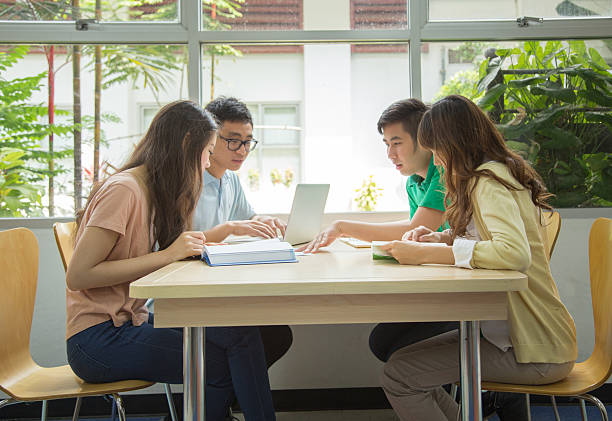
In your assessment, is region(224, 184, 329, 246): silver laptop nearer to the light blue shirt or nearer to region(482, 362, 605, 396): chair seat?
the light blue shirt

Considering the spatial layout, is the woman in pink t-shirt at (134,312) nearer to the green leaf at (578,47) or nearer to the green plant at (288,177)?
the green plant at (288,177)

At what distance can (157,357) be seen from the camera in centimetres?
150

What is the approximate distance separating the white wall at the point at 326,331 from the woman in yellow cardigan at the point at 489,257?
1.13 meters

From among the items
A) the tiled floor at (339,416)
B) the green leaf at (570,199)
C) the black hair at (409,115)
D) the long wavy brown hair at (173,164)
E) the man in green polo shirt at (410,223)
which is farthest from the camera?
the green leaf at (570,199)

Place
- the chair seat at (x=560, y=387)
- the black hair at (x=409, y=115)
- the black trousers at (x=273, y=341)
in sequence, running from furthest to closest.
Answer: the black hair at (x=409, y=115) < the black trousers at (x=273, y=341) < the chair seat at (x=560, y=387)

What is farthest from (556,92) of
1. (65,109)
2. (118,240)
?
(65,109)

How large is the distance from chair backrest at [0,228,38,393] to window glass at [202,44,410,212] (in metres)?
1.26

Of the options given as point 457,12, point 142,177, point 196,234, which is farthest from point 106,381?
point 457,12

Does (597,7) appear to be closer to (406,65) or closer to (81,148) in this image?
(406,65)

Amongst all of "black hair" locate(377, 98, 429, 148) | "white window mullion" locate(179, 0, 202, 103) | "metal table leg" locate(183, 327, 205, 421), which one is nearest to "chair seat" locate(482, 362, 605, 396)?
"metal table leg" locate(183, 327, 205, 421)

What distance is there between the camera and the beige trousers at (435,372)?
1.43m

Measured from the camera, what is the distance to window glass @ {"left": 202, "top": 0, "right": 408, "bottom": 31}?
2771 millimetres

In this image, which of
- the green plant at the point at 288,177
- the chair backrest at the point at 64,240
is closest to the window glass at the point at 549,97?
the green plant at the point at 288,177

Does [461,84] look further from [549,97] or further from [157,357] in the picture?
[157,357]
